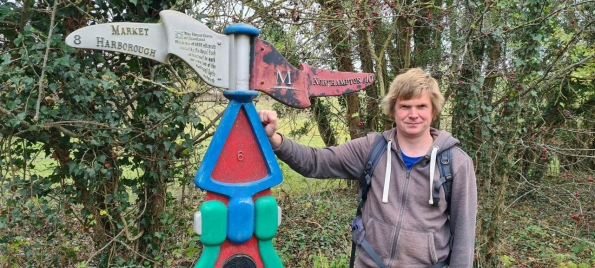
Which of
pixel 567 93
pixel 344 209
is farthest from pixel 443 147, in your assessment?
pixel 567 93

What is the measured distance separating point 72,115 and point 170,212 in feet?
3.40

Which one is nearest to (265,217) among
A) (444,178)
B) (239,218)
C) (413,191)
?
(239,218)

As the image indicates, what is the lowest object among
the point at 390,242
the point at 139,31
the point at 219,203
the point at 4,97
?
the point at 390,242

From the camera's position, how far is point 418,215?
1789 millimetres

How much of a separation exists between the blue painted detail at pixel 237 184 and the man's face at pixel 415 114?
0.61 m

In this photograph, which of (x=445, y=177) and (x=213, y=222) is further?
(x=445, y=177)

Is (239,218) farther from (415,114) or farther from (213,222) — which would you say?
(415,114)

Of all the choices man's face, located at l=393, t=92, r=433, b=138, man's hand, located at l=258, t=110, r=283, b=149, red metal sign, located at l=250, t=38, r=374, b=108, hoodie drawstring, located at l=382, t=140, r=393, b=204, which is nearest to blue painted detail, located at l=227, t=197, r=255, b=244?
man's hand, located at l=258, t=110, r=283, b=149

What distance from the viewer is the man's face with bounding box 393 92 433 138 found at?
184cm

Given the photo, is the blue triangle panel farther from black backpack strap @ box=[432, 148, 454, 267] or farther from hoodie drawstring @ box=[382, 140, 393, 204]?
black backpack strap @ box=[432, 148, 454, 267]

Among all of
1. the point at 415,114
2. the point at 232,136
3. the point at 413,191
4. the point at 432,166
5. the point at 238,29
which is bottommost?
the point at 413,191

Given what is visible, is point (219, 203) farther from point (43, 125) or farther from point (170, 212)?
point (170, 212)

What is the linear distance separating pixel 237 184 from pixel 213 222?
174 millimetres

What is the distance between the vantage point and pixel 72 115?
255cm
